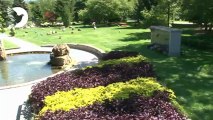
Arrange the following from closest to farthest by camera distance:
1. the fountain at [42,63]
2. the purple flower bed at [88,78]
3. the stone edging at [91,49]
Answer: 1. the purple flower bed at [88,78]
2. the fountain at [42,63]
3. the stone edging at [91,49]

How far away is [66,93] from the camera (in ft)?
32.7

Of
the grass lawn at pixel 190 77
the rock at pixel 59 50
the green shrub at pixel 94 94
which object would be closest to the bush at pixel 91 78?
the green shrub at pixel 94 94

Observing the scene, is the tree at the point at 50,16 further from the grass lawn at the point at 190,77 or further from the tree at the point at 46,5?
the grass lawn at the point at 190,77

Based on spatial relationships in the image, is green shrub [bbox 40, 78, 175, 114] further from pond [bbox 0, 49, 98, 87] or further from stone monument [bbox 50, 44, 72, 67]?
stone monument [bbox 50, 44, 72, 67]

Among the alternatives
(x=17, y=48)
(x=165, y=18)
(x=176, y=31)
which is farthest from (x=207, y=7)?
(x=17, y=48)

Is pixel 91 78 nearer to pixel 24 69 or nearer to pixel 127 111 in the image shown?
pixel 127 111

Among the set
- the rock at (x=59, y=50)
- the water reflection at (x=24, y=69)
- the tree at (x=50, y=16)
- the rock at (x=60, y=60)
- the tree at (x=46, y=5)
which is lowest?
the water reflection at (x=24, y=69)

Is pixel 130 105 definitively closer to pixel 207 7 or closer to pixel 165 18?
pixel 207 7

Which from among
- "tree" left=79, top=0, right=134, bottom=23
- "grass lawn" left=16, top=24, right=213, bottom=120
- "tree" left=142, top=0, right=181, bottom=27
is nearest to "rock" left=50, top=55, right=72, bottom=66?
"grass lawn" left=16, top=24, right=213, bottom=120

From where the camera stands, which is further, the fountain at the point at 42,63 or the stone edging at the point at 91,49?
the stone edging at the point at 91,49

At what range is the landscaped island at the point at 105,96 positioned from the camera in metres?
8.02

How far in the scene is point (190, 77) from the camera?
14.2 meters

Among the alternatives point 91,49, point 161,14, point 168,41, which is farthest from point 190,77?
point 161,14

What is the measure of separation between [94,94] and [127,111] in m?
1.66
